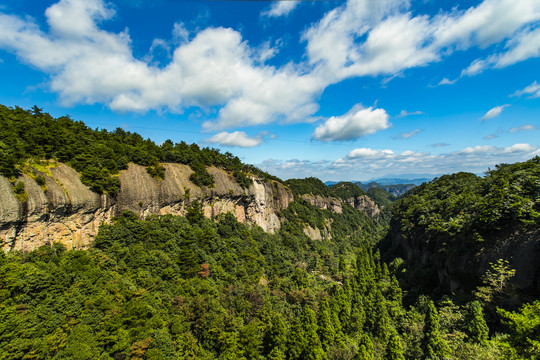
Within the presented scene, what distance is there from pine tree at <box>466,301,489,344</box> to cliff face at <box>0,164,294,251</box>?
47660 millimetres

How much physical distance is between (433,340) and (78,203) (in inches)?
1825

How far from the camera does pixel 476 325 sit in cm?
2381

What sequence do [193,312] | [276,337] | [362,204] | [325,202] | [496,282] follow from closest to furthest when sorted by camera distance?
[496,282], [276,337], [193,312], [325,202], [362,204]

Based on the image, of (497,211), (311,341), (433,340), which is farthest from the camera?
(497,211)

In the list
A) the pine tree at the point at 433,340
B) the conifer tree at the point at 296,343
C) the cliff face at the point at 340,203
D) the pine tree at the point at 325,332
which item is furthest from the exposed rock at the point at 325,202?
the conifer tree at the point at 296,343

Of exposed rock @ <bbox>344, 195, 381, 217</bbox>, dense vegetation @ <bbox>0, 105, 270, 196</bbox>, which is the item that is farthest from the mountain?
exposed rock @ <bbox>344, 195, 381, 217</bbox>

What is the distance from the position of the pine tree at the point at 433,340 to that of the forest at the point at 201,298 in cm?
13

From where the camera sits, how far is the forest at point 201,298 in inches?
725

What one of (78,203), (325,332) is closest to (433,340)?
(325,332)

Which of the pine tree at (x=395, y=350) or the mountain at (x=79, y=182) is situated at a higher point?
the mountain at (x=79, y=182)

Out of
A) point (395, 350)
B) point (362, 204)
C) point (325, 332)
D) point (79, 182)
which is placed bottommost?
point (325, 332)

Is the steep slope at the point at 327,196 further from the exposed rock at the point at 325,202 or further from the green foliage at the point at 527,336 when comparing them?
the green foliage at the point at 527,336

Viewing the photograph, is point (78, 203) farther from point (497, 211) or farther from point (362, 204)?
point (362, 204)

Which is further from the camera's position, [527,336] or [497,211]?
[497,211]
